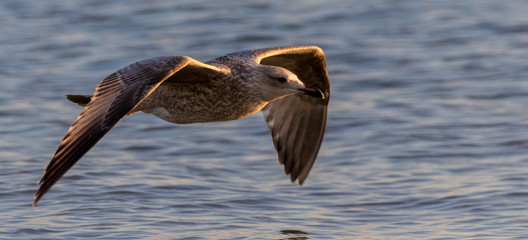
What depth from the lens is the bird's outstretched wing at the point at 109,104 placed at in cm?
552

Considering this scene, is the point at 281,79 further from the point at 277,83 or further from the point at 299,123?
the point at 299,123

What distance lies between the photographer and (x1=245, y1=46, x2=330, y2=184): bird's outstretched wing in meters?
7.80

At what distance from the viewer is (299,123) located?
808 centimetres

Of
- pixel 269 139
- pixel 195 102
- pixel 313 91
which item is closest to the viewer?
pixel 313 91

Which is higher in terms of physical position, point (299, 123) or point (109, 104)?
point (109, 104)

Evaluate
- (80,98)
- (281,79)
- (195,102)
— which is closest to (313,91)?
(281,79)

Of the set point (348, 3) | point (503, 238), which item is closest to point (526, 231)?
point (503, 238)

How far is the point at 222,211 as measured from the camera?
7.15 m

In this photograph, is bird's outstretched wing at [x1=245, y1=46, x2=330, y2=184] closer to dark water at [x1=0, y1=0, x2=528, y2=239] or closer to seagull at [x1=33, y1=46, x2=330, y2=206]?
seagull at [x1=33, y1=46, x2=330, y2=206]

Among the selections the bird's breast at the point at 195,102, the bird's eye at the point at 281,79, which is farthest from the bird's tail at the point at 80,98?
the bird's eye at the point at 281,79

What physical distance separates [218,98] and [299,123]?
5.03 ft

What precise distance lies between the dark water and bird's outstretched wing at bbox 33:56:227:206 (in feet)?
3.60

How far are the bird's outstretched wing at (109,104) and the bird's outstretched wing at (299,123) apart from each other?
1.42 metres

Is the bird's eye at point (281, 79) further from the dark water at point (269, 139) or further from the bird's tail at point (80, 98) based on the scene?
the bird's tail at point (80, 98)
